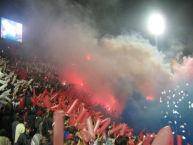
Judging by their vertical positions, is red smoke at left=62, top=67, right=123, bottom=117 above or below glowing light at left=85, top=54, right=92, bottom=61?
below

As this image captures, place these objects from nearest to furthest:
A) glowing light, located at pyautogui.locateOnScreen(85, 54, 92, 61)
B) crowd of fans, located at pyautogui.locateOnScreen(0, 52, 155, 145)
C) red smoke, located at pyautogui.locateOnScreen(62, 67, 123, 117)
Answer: crowd of fans, located at pyautogui.locateOnScreen(0, 52, 155, 145)
red smoke, located at pyautogui.locateOnScreen(62, 67, 123, 117)
glowing light, located at pyautogui.locateOnScreen(85, 54, 92, 61)

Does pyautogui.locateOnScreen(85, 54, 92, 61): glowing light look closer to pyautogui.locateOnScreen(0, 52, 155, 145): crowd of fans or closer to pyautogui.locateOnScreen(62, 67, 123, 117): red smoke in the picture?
pyautogui.locateOnScreen(62, 67, 123, 117): red smoke

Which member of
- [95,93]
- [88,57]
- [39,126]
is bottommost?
[39,126]

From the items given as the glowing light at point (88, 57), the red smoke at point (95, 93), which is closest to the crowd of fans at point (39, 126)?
the red smoke at point (95, 93)

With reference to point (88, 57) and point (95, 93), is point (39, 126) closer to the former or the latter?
point (95, 93)

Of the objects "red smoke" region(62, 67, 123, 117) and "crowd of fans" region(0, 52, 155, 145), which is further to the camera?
"red smoke" region(62, 67, 123, 117)

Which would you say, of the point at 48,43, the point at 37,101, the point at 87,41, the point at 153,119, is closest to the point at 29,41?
the point at 48,43

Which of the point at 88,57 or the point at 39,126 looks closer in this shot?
the point at 39,126

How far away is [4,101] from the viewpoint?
6125 mm

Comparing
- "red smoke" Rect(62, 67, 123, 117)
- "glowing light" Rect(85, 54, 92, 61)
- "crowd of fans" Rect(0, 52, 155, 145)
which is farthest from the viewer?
"glowing light" Rect(85, 54, 92, 61)

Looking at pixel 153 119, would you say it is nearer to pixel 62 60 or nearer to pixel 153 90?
pixel 153 90

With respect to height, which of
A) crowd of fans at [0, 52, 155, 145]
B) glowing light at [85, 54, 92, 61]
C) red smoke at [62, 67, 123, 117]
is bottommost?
crowd of fans at [0, 52, 155, 145]

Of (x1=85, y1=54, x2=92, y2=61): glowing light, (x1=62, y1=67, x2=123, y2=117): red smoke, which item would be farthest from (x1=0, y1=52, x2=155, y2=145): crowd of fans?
(x1=85, y1=54, x2=92, y2=61): glowing light

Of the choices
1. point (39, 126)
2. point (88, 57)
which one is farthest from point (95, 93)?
point (39, 126)
